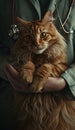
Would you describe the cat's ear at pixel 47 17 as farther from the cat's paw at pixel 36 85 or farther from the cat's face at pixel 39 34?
the cat's paw at pixel 36 85

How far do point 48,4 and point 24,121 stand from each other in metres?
0.48

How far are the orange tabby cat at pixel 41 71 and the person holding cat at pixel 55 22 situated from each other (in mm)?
33

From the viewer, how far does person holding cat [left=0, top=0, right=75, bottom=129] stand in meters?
1.26

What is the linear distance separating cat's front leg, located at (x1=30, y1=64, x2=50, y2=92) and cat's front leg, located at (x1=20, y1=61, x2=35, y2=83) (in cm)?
2

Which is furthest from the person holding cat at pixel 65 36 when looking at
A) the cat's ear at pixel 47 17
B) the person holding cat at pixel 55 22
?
the cat's ear at pixel 47 17

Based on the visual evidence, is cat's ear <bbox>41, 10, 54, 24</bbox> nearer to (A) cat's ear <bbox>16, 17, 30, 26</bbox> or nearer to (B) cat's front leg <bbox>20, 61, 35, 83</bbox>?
(A) cat's ear <bbox>16, 17, 30, 26</bbox>

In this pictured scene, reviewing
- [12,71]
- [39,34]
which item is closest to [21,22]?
[39,34]

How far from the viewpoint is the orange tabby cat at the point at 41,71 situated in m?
1.20

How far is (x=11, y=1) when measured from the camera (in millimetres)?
1347

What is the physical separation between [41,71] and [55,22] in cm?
23

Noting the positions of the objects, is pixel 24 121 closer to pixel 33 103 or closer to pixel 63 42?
pixel 33 103

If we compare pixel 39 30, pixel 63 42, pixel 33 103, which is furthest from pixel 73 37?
pixel 33 103

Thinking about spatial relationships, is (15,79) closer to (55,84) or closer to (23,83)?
(23,83)

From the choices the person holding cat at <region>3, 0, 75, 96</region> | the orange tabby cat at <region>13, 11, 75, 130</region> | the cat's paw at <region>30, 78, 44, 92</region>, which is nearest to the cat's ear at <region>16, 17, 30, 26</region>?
the orange tabby cat at <region>13, 11, 75, 130</region>
